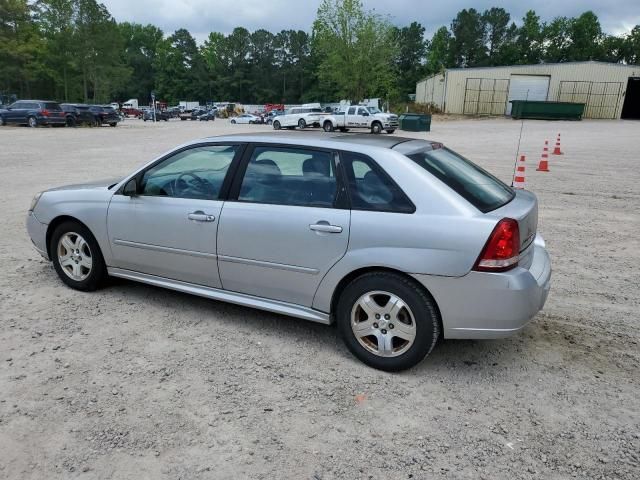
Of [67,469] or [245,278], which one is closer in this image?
[67,469]

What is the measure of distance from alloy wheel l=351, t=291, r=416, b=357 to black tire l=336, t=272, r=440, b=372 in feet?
0.07

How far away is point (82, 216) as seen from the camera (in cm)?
462

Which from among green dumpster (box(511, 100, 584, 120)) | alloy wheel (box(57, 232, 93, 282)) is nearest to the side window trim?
alloy wheel (box(57, 232, 93, 282))

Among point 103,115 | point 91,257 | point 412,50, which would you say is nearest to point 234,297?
point 91,257

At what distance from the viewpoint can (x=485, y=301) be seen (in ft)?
10.3

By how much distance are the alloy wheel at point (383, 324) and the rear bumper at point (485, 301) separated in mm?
224

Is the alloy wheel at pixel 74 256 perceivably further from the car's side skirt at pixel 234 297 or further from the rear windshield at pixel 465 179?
the rear windshield at pixel 465 179

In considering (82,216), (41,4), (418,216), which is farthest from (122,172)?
(41,4)

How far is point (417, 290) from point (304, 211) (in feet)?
3.15

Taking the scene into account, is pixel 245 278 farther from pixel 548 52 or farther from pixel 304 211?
pixel 548 52

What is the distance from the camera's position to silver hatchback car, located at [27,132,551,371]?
3193mm

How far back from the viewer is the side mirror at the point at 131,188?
4383 mm

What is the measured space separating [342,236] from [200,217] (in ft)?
4.01

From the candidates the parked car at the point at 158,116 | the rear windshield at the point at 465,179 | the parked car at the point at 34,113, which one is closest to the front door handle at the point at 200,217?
the rear windshield at the point at 465,179
